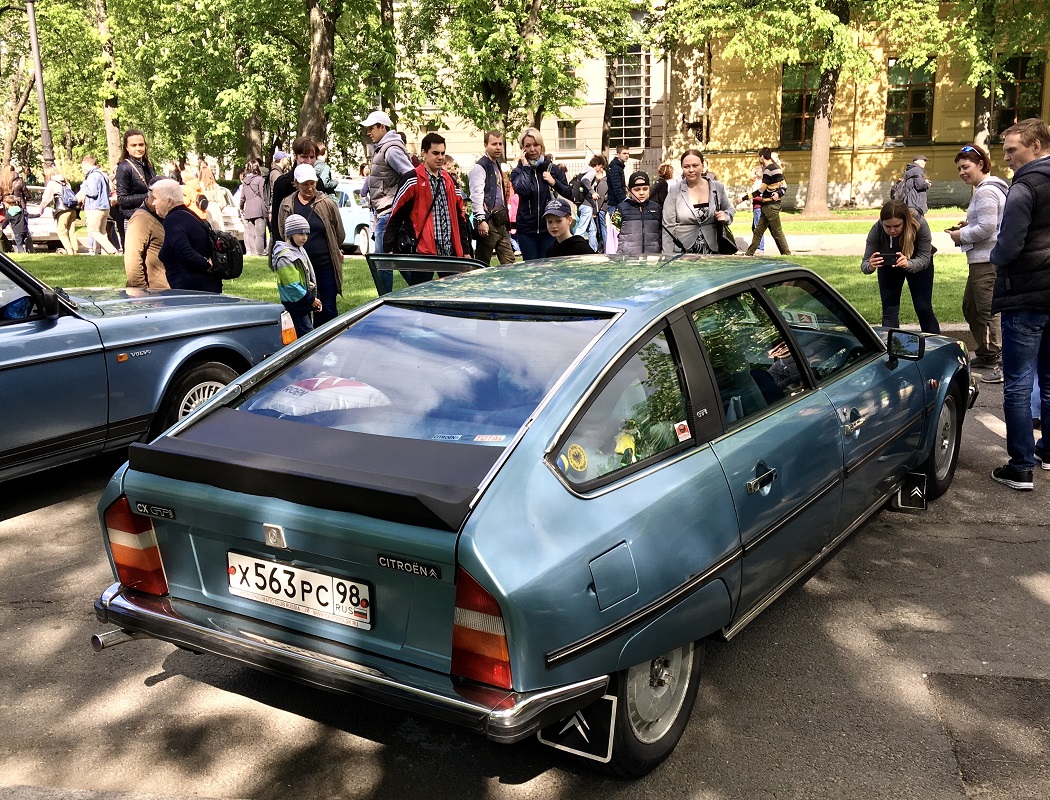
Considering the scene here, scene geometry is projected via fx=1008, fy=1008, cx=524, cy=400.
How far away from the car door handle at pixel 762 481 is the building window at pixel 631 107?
3789cm

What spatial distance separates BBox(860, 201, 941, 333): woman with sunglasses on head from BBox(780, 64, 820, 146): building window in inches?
977

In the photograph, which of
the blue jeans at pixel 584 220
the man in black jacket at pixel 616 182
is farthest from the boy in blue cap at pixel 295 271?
the man in black jacket at pixel 616 182

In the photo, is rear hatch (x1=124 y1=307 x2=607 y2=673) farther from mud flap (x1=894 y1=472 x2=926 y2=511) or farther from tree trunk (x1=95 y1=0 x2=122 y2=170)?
tree trunk (x1=95 y1=0 x2=122 y2=170)

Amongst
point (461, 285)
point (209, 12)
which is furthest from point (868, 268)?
point (209, 12)

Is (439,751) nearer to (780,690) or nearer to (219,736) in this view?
(219,736)

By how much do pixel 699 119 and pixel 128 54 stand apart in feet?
78.3

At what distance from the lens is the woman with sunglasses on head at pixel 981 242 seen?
7599 mm

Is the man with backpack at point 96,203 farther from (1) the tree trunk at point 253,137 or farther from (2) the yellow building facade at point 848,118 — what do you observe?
(2) the yellow building facade at point 848,118

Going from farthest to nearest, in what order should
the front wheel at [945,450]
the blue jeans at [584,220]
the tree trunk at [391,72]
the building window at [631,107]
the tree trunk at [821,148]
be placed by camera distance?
the building window at [631,107], the tree trunk at [821,148], the tree trunk at [391,72], the blue jeans at [584,220], the front wheel at [945,450]

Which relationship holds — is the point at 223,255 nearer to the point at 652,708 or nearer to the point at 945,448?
the point at 945,448

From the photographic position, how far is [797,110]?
31.7 meters

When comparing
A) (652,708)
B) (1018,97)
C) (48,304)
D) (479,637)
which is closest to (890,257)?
(652,708)

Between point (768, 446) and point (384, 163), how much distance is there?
727cm

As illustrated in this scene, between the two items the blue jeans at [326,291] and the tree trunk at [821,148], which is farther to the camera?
the tree trunk at [821,148]
